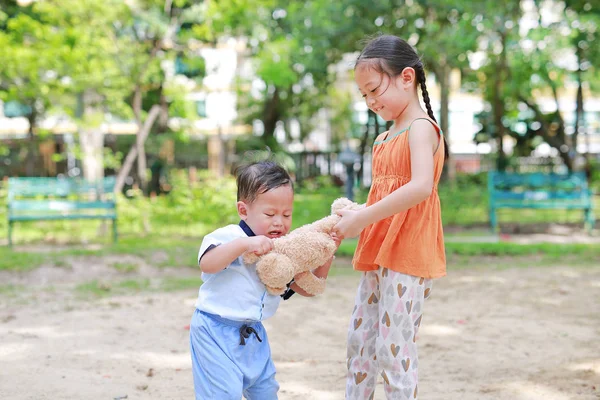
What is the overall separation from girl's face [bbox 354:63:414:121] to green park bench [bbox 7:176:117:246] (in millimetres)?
7182

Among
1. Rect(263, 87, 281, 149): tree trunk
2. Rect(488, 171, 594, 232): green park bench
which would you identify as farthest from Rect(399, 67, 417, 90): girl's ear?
Rect(263, 87, 281, 149): tree trunk

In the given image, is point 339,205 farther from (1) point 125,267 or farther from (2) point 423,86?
(1) point 125,267

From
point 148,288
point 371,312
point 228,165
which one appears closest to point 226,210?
point 148,288

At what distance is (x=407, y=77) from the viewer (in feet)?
8.46

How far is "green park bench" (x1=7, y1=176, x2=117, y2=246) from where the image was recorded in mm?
9109

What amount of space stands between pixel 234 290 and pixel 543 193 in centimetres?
919

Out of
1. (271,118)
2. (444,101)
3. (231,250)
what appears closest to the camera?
(231,250)

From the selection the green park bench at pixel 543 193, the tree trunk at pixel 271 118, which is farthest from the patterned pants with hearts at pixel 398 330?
the tree trunk at pixel 271 118

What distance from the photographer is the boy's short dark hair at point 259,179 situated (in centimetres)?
238

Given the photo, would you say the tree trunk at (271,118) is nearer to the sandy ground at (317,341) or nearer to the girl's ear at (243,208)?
the sandy ground at (317,341)

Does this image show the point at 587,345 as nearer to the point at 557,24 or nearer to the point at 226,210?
the point at 226,210

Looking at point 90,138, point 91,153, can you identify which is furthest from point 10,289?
point 90,138

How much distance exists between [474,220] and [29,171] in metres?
12.9

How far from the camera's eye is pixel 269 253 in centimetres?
232
